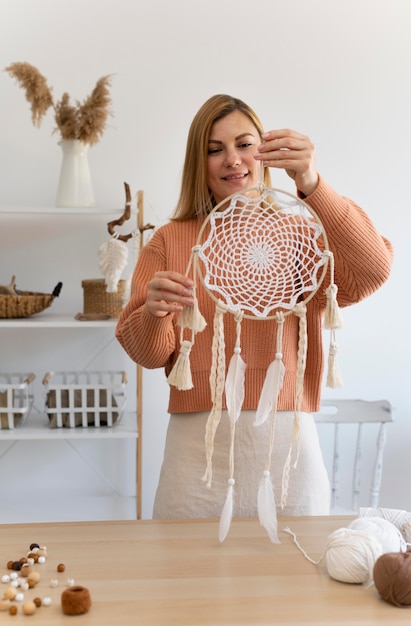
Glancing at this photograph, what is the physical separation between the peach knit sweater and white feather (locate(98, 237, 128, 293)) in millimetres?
800

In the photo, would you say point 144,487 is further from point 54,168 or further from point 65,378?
point 54,168

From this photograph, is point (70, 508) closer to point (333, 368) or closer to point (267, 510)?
point (267, 510)

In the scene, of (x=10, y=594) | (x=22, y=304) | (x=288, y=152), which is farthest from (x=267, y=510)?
(x=22, y=304)

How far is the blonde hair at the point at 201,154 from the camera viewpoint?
149cm

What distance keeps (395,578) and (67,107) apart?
1784 mm

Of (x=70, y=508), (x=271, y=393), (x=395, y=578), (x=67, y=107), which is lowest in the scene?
(x=70, y=508)

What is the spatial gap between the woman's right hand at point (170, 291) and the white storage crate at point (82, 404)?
122cm

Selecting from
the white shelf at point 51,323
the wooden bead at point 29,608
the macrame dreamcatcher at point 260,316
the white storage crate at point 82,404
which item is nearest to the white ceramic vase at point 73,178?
the white shelf at point 51,323

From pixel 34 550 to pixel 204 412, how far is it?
0.43 metres

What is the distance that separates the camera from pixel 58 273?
264cm

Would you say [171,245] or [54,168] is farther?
[54,168]

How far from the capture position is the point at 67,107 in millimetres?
2354

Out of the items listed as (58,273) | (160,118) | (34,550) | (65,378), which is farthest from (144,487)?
(34,550)

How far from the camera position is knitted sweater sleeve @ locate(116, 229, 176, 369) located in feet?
4.50
